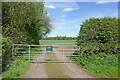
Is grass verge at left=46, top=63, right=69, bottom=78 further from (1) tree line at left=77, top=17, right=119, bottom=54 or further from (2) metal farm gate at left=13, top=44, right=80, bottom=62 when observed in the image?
(1) tree line at left=77, top=17, right=119, bottom=54

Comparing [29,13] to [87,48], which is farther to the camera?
[29,13]

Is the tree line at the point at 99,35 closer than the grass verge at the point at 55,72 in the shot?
No

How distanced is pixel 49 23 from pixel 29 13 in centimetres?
741

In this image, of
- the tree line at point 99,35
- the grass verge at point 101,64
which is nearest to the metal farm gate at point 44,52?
the grass verge at point 101,64

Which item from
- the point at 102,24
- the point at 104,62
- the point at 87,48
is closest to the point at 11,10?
the point at 87,48

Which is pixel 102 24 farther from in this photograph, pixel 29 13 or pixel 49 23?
pixel 49 23

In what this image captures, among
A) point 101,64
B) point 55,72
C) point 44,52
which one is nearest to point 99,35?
point 101,64

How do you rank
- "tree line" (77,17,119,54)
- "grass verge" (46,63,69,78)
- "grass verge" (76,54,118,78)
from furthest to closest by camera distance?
"tree line" (77,17,119,54)
"grass verge" (76,54,118,78)
"grass verge" (46,63,69,78)

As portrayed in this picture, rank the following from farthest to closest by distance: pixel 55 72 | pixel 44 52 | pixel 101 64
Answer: pixel 44 52 → pixel 101 64 → pixel 55 72

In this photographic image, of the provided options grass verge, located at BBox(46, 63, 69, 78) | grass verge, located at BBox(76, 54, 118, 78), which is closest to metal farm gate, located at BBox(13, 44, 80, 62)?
grass verge, located at BBox(76, 54, 118, 78)

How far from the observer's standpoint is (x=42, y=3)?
10.6 m

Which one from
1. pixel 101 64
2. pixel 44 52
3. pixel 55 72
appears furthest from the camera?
pixel 44 52

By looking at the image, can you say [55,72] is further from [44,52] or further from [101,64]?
[101,64]

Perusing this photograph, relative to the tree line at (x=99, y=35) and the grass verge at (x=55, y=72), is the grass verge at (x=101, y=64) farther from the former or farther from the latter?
the grass verge at (x=55, y=72)
